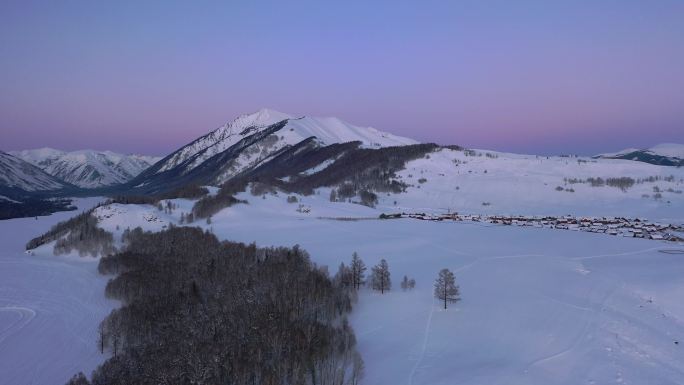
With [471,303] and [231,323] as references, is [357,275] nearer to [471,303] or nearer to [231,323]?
[471,303]

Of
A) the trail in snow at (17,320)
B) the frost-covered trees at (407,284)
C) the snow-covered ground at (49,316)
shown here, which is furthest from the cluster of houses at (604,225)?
the trail in snow at (17,320)

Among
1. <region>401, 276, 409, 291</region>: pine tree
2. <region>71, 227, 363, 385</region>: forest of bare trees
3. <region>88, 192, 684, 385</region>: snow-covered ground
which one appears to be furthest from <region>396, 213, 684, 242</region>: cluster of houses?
<region>71, 227, 363, 385</region>: forest of bare trees

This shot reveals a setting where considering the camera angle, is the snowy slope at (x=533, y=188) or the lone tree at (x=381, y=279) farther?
the snowy slope at (x=533, y=188)

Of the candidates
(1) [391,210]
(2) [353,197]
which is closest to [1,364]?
(1) [391,210]

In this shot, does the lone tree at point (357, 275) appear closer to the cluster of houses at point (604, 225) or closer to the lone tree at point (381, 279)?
the lone tree at point (381, 279)

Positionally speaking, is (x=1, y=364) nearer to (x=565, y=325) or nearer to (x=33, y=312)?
(x=33, y=312)

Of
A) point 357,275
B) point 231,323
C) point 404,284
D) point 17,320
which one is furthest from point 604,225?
point 17,320
